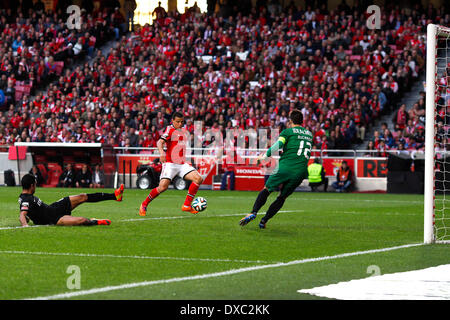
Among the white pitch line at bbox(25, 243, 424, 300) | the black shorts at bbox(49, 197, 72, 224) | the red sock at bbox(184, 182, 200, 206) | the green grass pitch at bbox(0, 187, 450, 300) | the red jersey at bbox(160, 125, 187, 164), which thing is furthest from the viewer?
the red sock at bbox(184, 182, 200, 206)

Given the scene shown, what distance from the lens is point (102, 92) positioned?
3662cm

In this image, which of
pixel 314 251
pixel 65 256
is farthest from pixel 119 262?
pixel 314 251

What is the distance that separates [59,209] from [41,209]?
359 mm

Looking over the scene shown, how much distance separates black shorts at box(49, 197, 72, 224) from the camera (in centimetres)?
1271

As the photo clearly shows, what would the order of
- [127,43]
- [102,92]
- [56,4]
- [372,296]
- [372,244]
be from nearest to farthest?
[372,296]
[372,244]
[102,92]
[127,43]
[56,4]

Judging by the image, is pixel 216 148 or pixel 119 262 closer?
pixel 119 262

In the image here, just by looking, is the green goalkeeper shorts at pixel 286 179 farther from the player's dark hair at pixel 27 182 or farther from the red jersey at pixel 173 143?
the player's dark hair at pixel 27 182

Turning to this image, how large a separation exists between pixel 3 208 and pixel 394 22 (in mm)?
20790

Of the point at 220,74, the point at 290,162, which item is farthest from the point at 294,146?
the point at 220,74

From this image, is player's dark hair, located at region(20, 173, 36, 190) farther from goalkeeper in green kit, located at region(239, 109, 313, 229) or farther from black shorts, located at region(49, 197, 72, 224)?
goalkeeper in green kit, located at region(239, 109, 313, 229)

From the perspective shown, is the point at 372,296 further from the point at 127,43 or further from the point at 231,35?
the point at 127,43

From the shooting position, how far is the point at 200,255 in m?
9.59

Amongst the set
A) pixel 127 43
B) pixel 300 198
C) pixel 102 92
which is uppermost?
pixel 127 43

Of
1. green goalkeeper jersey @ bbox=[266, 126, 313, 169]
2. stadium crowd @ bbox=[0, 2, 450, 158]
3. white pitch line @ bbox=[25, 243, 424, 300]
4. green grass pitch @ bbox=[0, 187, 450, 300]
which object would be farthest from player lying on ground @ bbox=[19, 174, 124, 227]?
stadium crowd @ bbox=[0, 2, 450, 158]
